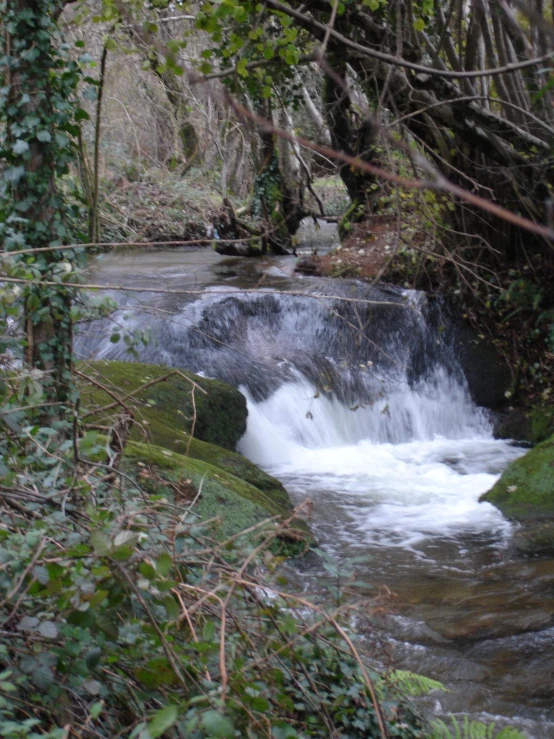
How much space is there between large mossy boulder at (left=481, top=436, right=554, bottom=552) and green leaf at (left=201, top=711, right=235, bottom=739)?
486 centimetres

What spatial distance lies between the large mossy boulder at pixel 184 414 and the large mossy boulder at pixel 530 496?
83.9 inches

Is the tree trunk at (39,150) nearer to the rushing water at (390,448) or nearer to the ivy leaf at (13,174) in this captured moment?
the ivy leaf at (13,174)

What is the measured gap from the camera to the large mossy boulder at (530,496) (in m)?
6.57

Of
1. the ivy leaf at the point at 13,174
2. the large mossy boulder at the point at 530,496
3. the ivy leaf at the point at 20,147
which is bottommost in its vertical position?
the large mossy boulder at the point at 530,496

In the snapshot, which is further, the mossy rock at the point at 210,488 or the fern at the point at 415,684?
the mossy rock at the point at 210,488

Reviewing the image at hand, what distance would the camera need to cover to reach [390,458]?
9211mm

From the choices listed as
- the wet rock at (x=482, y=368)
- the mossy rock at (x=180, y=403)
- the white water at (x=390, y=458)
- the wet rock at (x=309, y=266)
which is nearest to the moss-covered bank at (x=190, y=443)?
the mossy rock at (x=180, y=403)

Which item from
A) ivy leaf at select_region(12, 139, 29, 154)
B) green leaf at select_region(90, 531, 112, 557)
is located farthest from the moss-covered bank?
green leaf at select_region(90, 531, 112, 557)

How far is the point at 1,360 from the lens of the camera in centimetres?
328

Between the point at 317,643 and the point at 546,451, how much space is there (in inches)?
207

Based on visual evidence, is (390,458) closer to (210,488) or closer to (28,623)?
(210,488)

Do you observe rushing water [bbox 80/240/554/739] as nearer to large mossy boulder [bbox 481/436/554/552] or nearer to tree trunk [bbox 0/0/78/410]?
large mossy boulder [bbox 481/436/554/552]

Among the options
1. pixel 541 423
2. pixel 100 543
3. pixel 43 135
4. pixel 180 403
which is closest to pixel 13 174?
pixel 43 135

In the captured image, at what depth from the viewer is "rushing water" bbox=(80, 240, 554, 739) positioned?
15.8ft
